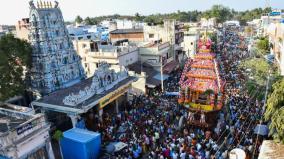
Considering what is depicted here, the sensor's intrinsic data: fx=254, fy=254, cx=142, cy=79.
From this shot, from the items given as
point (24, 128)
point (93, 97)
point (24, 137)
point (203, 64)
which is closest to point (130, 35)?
point (203, 64)

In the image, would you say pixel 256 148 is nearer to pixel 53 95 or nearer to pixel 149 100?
pixel 149 100

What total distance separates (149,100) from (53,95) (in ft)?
29.5

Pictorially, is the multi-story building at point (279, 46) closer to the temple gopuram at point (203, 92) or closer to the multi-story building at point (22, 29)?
the temple gopuram at point (203, 92)

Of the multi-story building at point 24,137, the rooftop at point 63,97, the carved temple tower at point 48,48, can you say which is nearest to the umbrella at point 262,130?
the rooftop at point 63,97

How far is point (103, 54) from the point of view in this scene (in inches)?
1174

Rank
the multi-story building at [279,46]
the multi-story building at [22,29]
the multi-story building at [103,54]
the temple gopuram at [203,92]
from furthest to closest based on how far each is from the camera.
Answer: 1. the multi-story building at [22,29]
2. the multi-story building at [103,54]
3. the multi-story building at [279,46]
4. the temple gopuram at [203,92]

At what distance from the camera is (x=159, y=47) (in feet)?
109

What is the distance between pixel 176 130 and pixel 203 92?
11.8 ft

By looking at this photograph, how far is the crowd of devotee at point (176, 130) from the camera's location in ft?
51.1

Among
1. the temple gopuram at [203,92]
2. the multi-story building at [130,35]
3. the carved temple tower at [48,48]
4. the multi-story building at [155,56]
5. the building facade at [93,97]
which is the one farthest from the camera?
the multi-story building at [130,35]

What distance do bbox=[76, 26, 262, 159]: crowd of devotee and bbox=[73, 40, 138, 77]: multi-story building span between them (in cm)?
633

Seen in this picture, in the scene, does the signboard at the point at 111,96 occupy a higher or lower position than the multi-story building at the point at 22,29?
lower

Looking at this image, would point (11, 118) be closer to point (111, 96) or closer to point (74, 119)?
point (74, 119)

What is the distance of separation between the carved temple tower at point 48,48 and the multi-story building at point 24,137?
8716 mm
